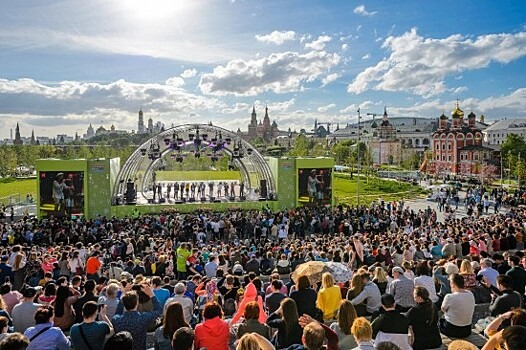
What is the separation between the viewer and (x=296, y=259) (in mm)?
12117

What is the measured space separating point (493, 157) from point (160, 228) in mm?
67006

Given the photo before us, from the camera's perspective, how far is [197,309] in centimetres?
769

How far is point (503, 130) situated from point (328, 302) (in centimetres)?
12700

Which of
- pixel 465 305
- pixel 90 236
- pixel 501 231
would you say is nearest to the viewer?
pixel 465 305

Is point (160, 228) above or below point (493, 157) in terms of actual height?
below

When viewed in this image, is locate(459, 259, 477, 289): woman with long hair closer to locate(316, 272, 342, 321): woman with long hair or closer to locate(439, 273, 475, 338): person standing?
locate(439, 273, 475, 338): person standing

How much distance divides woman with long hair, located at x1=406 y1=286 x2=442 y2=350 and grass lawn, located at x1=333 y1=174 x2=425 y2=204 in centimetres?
3477

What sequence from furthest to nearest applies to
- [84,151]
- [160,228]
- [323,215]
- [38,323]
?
[84,151] < [323,215] < [160,228] < [38,323]

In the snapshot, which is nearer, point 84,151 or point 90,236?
point 90,236

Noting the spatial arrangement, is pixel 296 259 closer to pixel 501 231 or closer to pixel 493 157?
pixel 501 231

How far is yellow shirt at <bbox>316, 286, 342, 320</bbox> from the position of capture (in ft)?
21.3

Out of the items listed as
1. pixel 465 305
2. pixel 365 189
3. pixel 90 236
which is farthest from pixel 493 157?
pixel 465 305

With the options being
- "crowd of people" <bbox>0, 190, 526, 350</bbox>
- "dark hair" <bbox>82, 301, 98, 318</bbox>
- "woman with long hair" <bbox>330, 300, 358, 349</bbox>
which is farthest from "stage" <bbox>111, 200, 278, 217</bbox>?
"woman with long hair" <bbox>330, 300, 358, 349</bbox>

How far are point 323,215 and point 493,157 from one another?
197 feet
